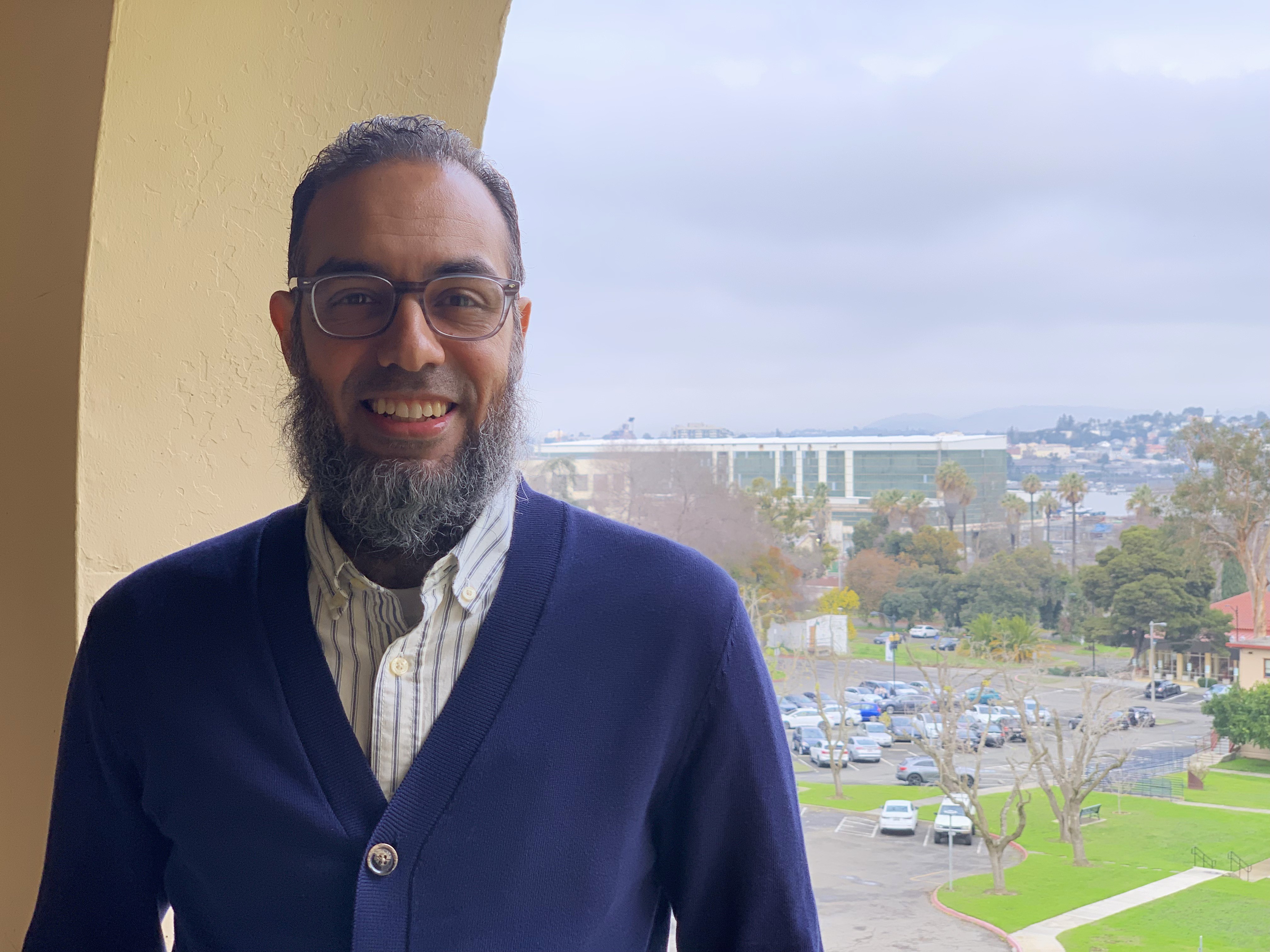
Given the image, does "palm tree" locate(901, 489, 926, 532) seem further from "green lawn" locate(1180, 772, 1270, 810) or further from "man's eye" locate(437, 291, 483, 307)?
"man's eye" locate(437, 291, 483, 307)

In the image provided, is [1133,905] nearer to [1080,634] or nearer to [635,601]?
[1080,634]

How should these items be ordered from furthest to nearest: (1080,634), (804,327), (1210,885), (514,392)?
(804,327)
(1080,634)
(1210,885)
(514,392)

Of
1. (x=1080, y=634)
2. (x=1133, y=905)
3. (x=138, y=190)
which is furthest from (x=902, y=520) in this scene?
(x=138, y=190)

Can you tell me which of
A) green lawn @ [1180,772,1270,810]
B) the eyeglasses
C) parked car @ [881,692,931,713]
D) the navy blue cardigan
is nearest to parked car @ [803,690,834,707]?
parked car @ [881,692,931,713]

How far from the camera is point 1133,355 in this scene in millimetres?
1625

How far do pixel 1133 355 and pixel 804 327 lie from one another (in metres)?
0.56

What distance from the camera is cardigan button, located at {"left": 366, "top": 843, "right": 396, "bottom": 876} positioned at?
82 cm

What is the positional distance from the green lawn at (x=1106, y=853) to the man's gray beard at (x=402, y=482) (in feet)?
3.61

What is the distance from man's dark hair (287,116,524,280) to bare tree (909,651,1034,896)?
3.52ft

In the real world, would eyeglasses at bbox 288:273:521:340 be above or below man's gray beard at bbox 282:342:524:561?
above

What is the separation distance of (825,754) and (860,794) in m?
0.10

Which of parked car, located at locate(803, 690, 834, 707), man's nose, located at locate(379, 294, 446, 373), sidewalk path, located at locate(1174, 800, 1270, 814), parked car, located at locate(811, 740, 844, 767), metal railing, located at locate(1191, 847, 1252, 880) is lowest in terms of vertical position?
metal railing, located at locate(1191, 847, 1252, 880)

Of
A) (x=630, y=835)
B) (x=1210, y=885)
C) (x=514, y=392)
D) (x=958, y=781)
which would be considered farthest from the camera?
(x=958, y=781)

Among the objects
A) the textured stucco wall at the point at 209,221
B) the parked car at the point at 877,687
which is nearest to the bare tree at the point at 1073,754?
the parked car at the point at 877,687
